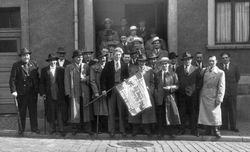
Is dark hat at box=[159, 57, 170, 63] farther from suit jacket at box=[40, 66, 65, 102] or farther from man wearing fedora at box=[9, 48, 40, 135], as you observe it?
man wearing fedora at box=[9, 48, 40, 135]

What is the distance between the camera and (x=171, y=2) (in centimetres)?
1320

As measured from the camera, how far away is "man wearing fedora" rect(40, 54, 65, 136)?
10766mm

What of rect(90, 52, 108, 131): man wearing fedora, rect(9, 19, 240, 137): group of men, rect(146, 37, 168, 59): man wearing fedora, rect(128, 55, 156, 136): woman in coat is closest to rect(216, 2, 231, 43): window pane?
rect(146, 37, 168, 59): man wearing fedora

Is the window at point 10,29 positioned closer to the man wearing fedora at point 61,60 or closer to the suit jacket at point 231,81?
the man wearing fedora at point 61,60

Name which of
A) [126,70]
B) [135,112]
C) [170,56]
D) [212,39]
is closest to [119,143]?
[135,112]

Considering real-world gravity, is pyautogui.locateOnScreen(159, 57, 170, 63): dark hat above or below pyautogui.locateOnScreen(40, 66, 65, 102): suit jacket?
above

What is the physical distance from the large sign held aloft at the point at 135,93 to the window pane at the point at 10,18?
5.12 meters

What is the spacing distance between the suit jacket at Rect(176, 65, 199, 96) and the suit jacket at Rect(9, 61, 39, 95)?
3688 millimetres

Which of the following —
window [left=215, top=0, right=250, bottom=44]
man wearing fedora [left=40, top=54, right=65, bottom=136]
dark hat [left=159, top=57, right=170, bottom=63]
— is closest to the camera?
dark hat [left=159, top=57, right=170, bottom=63]

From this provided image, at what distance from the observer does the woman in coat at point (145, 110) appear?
10531mm

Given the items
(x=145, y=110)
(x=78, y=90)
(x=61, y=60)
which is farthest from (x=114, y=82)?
(x=61, y=60)

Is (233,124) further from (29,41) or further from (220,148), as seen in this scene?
(29,41)

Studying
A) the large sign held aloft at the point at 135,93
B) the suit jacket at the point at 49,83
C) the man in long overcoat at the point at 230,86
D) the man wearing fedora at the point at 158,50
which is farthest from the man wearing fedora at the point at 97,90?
the man in long overcoat at the point at 230,86

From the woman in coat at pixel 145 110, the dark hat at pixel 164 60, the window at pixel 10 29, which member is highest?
the window at pixel 10 29
